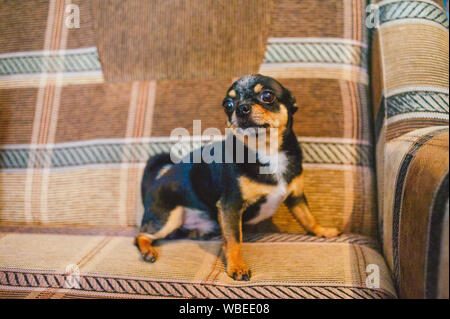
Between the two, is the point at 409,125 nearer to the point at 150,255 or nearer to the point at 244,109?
the point at 244,109

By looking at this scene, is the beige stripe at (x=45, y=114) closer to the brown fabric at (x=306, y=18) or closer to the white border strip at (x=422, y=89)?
the brown fabric at (x=306, y=18)

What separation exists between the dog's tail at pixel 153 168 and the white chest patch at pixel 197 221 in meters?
0.17

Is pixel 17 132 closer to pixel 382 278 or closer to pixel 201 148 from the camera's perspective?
pixel 201 148

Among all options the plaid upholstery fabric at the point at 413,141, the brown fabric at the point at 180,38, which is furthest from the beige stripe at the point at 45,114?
the plaid upholstery fabric at the point at 413,141

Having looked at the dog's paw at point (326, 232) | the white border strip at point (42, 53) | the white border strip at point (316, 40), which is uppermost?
the white border strip at point (316, 40)

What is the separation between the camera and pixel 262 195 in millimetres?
1106

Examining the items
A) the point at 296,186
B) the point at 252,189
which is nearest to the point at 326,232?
the point at 296,186

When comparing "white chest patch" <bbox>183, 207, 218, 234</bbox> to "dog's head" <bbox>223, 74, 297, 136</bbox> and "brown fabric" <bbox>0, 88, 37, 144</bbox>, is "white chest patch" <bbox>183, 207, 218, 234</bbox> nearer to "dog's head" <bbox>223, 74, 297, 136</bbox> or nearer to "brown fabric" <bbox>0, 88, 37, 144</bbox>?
"dog's head" <bbox>223, 74, 297, 136</bbox>

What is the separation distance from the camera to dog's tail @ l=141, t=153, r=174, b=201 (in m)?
1.29

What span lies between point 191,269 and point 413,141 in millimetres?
723

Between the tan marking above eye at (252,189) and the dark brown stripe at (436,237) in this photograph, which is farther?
the tan marking above eye at (252,189)

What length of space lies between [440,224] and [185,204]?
31.0 inches

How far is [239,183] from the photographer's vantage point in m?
1.08

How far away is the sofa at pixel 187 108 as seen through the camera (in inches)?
43.6
